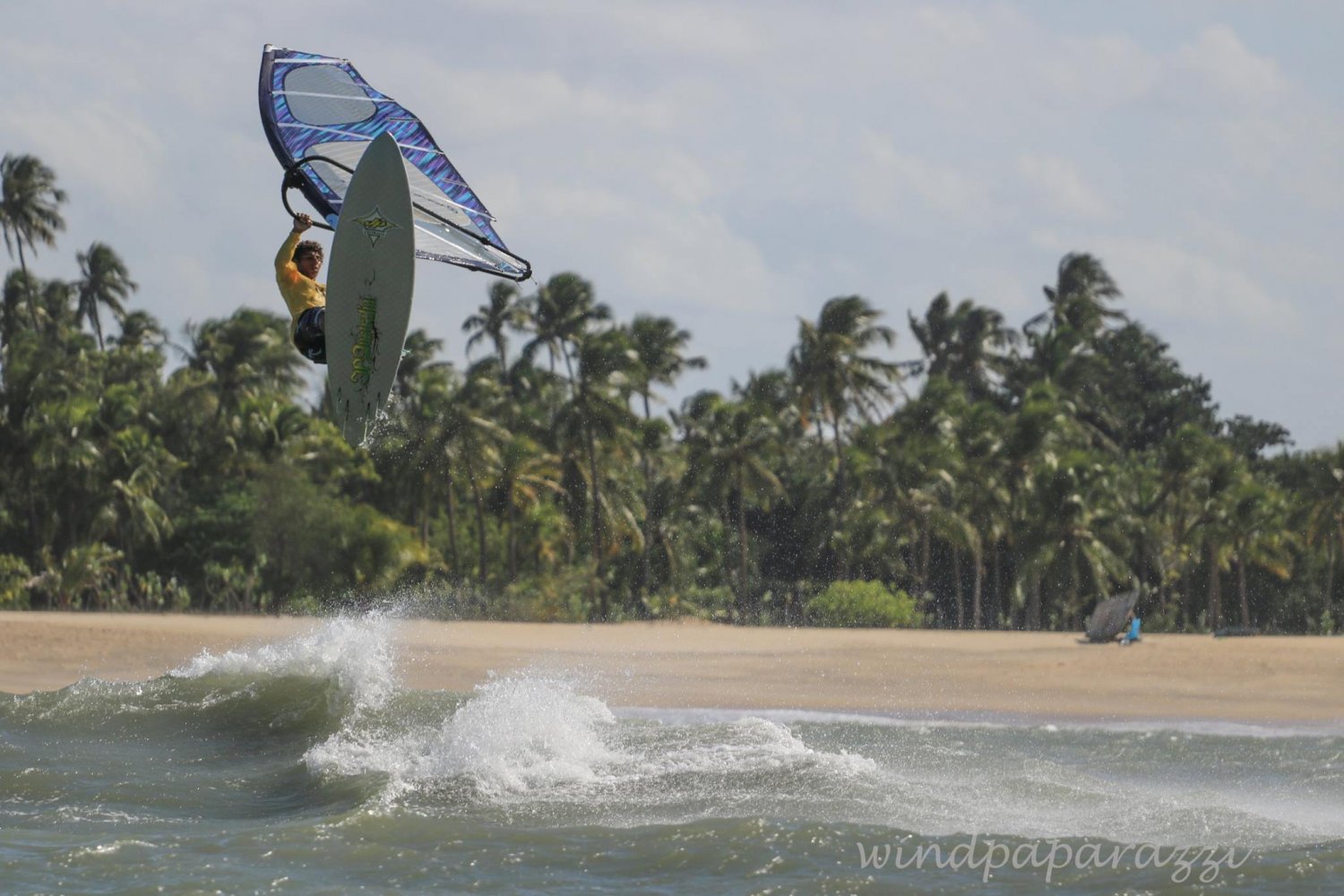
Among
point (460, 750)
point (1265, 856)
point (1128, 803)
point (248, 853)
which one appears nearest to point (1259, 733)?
point (1128, 803)

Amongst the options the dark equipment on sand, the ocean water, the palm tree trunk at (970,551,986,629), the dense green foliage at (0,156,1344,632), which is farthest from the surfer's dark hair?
the palm tree trunk at (970,551,986,629)

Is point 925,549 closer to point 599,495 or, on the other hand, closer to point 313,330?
point 599,495

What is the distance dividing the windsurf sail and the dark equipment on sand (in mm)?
19602

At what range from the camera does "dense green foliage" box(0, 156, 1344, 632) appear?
37969 millimetres

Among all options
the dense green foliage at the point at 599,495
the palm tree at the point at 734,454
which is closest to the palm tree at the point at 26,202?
the dense green foliage at the point at 599,495

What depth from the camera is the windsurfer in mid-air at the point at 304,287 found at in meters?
9.80

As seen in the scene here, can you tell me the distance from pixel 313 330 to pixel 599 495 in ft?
107

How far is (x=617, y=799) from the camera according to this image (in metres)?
12.8

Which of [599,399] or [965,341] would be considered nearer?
[599,399]

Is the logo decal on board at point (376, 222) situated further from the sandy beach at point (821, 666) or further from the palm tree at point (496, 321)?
the palm tree at point (496, 321)

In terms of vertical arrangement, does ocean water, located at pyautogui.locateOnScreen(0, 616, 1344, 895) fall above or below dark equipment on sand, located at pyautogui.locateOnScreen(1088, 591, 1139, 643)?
below

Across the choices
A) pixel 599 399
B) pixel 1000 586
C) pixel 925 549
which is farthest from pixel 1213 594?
pixel 599 399

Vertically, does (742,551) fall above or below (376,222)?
below

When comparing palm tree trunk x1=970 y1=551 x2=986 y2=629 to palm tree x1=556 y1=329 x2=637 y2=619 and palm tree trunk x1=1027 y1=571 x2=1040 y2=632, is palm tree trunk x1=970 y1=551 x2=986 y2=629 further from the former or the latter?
palm tree x1=556 y1=329 x2=637 y2=619
